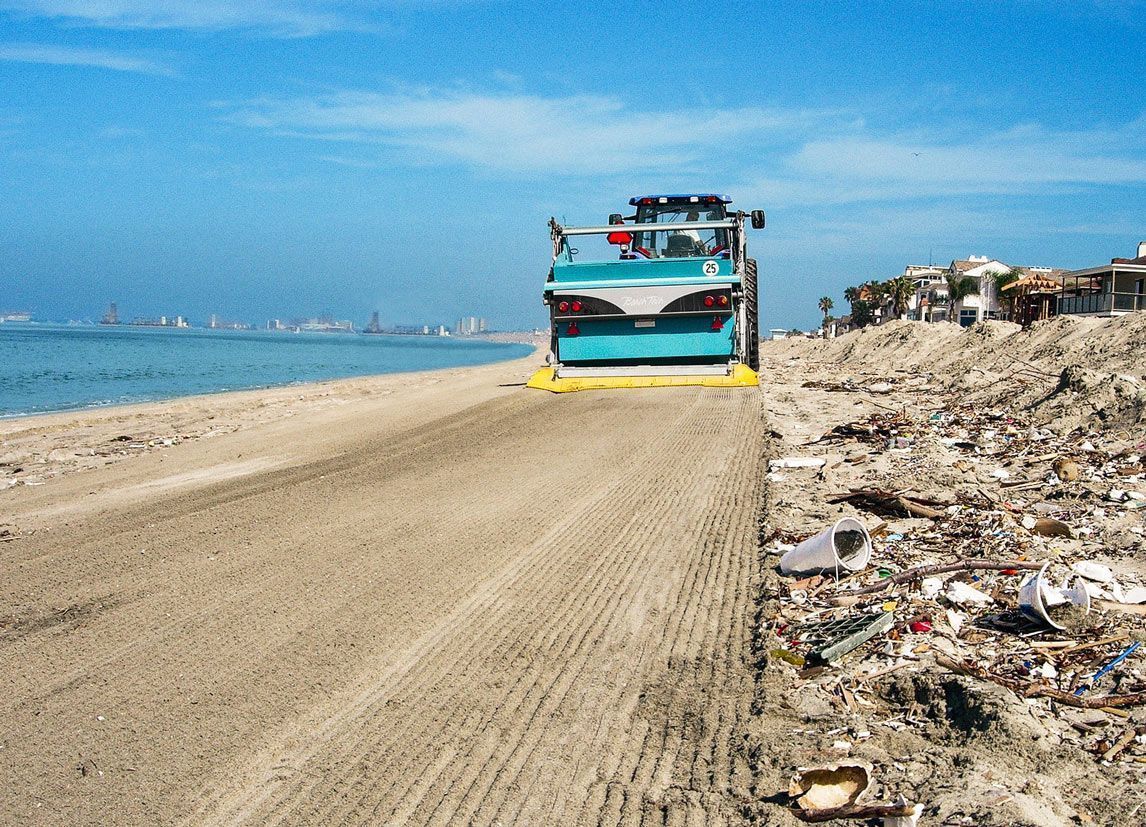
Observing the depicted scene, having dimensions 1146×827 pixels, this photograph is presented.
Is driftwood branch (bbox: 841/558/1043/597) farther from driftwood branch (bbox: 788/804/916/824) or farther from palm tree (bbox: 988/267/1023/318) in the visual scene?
palm tree (bbox: 988/267/1023/318)

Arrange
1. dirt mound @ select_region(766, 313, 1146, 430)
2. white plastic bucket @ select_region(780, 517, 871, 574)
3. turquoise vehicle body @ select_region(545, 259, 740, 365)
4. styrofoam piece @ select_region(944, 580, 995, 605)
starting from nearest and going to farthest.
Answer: styrofoam piece @ select_region(944, 580, 995, 605) → white plastic bucket @ select_region(780, 517, 871, 574) → dirt mound @ select_region(766, 313, 1146, 430) → turquoise vehicle body @ select_region(545, 259, 740, 365)

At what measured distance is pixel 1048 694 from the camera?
4035mm

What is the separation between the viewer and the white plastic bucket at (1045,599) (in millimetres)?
4727

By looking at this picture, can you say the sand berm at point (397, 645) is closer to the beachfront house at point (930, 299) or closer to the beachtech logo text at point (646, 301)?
the beachtech logo text at point (646, 301)

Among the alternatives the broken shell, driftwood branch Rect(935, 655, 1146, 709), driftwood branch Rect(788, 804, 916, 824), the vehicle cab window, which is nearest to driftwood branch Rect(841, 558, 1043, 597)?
driftwood branch Rect(935, 655, 1146, 709)

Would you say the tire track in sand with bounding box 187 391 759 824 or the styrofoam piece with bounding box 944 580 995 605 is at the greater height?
the styrofoam piece with bounding box 944 580 995 605

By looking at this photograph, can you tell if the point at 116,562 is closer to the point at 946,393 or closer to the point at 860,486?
the point at 860,486

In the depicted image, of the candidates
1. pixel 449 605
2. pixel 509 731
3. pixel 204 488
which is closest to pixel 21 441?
pixel 204 488

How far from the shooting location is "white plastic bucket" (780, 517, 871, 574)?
19.6 ft

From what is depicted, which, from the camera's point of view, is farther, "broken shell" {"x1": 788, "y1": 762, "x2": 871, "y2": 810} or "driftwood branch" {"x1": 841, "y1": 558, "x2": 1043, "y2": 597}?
"driftwood branch" {"x1": 841, "y1": 558, "x2": 1043, "y2": 597}

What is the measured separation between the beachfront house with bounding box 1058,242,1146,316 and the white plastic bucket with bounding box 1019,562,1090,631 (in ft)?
142

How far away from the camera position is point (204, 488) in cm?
1017

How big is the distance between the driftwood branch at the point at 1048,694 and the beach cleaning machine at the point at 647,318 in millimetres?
11480

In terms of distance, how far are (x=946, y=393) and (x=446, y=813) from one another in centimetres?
1737
